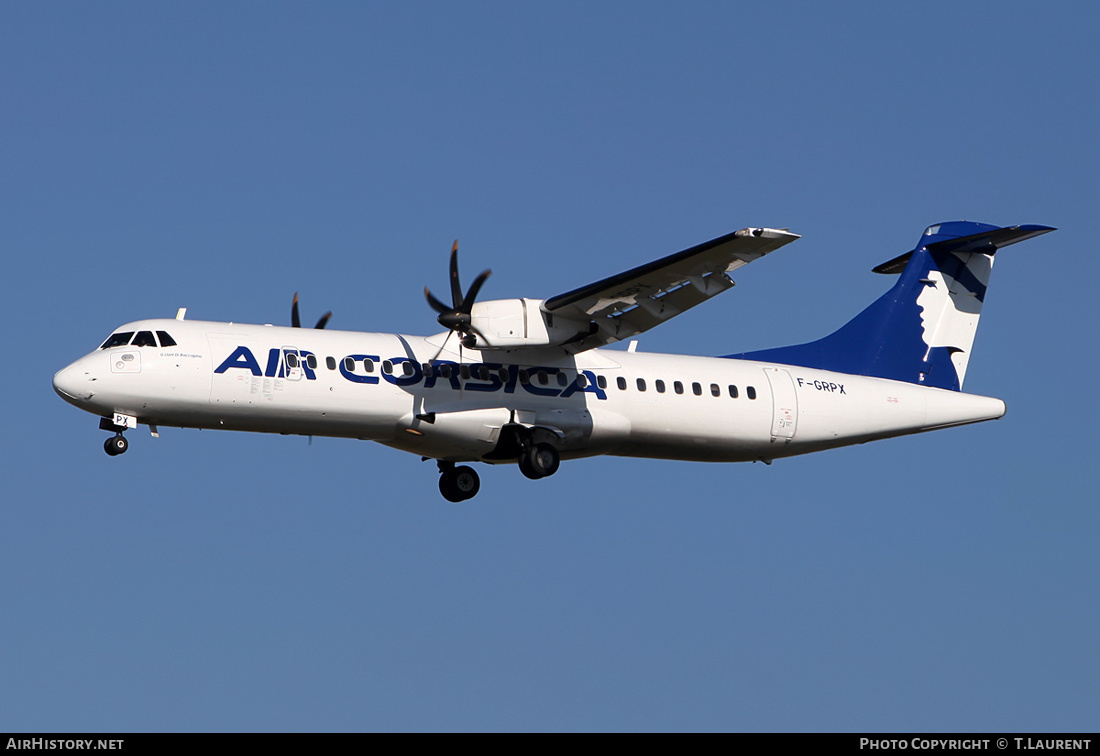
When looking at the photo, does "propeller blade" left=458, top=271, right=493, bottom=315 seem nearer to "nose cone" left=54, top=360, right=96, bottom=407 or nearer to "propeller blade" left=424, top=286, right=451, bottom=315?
"propeller blade" left=424, top=286, right=451, bottom=315

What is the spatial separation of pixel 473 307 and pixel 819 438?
21.9ft

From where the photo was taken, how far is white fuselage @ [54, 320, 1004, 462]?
20.4 meters

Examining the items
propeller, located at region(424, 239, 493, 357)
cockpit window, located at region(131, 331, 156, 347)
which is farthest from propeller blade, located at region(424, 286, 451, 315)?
cockpit window, located at region(131, 331, 156, 347)

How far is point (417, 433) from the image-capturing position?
21344mm

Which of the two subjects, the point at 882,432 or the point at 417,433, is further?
the point at 882,432

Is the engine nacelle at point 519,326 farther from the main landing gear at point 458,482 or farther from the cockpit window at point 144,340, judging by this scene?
the cockpit window at point 144,340

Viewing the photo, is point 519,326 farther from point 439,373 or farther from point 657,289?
point 657,289

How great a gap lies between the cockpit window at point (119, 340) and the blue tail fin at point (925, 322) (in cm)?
1040

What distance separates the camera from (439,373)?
21.6 meters

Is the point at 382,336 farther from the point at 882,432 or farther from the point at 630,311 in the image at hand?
the point at 882,432

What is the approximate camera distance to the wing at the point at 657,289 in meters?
20.1

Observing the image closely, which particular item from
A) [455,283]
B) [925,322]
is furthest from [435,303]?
[925,322]
